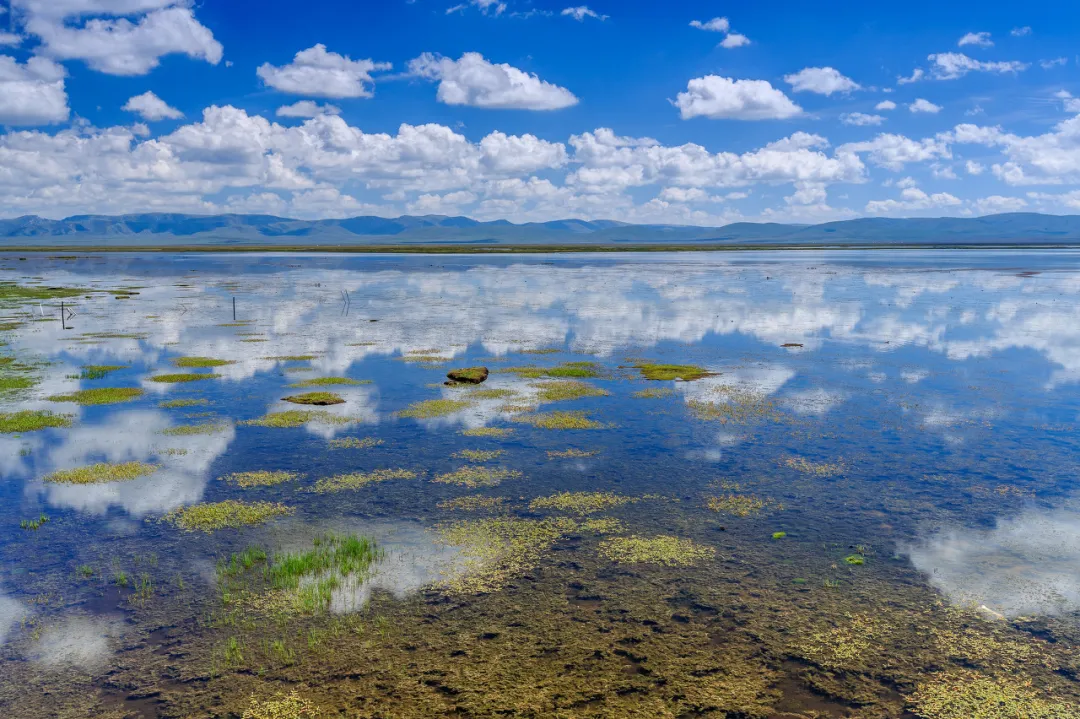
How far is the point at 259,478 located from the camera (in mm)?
21000

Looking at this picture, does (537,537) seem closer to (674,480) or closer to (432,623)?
(432,623)

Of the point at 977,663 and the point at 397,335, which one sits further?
the point at 397,335

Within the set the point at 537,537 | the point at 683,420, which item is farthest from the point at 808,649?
the point at 683,420

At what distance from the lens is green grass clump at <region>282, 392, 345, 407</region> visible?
30125 millimetres

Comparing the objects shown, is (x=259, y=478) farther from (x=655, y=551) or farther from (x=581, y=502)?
(x=655, y=551)

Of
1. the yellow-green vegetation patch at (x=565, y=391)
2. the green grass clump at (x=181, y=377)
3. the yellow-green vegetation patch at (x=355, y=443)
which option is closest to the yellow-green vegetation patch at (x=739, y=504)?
the yellow-green vegetation patch at (x=355, y=443)

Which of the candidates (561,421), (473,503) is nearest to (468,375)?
(561,421)

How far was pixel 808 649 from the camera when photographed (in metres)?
12.4

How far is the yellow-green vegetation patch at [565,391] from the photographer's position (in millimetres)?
31484

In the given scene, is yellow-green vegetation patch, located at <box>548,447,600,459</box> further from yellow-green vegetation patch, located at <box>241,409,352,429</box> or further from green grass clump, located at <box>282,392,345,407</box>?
green grass clump, located at <box>282,392,345,407</box>

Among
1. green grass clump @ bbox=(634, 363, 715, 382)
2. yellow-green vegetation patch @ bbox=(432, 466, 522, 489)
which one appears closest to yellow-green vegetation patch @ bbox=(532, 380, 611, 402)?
green grass clump @ bbox=(634, 363, 715, 382)

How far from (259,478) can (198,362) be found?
2204 cm

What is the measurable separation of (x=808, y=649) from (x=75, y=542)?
51.9 ft

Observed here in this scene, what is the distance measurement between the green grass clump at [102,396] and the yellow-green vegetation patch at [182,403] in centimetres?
180
